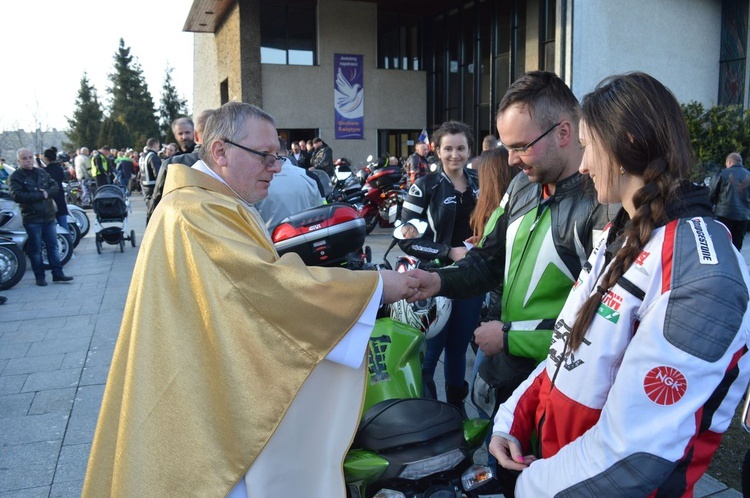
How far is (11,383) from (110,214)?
6.94 m

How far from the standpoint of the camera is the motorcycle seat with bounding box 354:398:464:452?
81.9 inches

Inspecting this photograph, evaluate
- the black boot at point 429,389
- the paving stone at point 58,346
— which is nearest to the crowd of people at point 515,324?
the black boot at point 429,389

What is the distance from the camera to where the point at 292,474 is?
2119 millimetres

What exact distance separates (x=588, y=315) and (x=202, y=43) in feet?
116

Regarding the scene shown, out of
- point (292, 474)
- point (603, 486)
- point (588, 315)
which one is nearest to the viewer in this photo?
point (603, 486)

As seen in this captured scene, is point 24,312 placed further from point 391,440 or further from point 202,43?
point 202,43

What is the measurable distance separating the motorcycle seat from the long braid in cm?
76

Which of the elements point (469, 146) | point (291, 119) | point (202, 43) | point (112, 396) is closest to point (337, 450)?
point (112, 396)

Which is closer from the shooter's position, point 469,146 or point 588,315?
point 588,315

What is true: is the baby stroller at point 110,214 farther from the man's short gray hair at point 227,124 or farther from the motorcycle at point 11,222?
the man's short gray hair at point 227,124

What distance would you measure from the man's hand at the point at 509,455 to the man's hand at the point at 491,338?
46cm

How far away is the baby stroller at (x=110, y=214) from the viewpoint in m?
11.5

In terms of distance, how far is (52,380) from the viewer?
17.5 feet

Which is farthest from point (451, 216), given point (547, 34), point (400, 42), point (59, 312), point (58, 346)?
point (400, 42)
